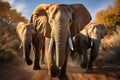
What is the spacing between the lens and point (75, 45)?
1603 cm

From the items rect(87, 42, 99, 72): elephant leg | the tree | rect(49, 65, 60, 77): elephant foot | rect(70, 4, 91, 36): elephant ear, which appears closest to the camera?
rect(49, 65, 60, 77): elephant foot

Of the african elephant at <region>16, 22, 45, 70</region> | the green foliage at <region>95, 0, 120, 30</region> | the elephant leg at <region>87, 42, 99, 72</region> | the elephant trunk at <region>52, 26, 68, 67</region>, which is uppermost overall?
the elephant trunk at <region>52, 26, 68, 67</region>

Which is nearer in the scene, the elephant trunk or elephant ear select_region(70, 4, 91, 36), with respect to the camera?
the elephant trunk

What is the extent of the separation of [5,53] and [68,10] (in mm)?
7467

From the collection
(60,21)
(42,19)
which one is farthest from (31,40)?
(60,21)

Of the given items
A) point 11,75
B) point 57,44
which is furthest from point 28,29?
point 57,44

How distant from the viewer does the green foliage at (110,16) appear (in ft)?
101

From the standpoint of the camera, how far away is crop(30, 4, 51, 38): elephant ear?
30.6 feet

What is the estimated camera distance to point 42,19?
965 cm

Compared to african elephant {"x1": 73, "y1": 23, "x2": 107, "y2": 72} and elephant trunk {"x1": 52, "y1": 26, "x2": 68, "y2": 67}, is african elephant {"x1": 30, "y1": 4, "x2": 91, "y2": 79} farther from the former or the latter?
african elephant {"x1": 73, "y1": 23, "x2": 107, "y2": 72}

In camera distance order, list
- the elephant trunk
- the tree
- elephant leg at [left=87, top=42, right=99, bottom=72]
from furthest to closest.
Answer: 1. the tree
2. elephant leg at [left=87, top=42, right=99, bottom=72]
3. the elephant trunk

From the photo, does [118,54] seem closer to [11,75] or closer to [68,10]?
[11,75]

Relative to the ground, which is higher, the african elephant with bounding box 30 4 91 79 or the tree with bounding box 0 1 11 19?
the african elephant with bounding box 30 4 91 79

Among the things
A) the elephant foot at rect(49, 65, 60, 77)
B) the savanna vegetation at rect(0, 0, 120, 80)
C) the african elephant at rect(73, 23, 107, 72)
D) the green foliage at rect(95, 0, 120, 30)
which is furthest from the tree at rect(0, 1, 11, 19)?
the elephant foot at rect(49, 65, 60, 77)
